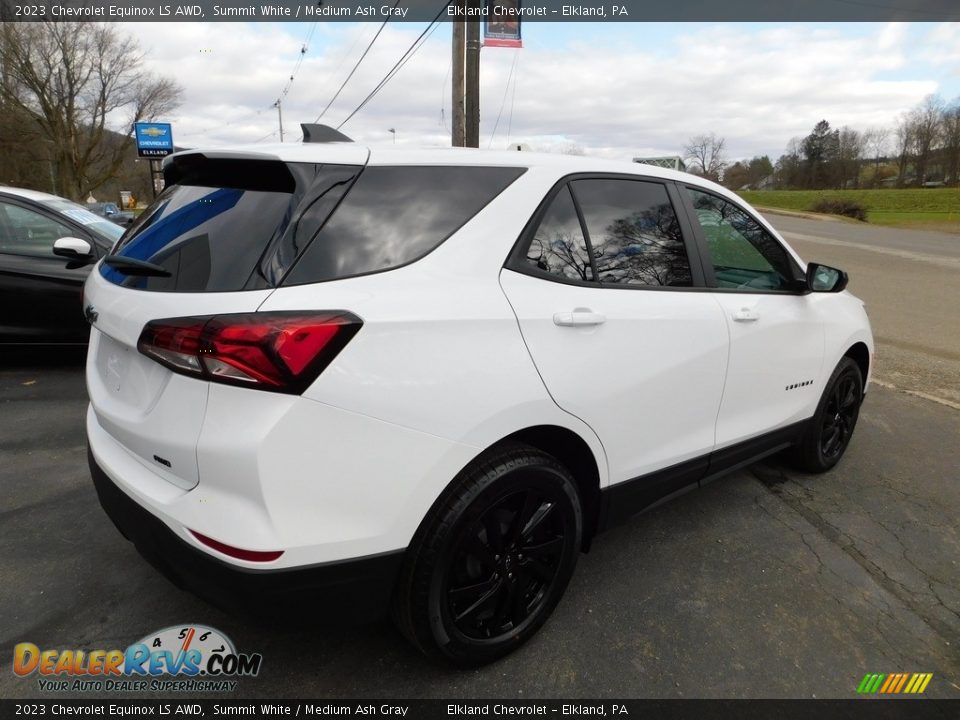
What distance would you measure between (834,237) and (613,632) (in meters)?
31.5

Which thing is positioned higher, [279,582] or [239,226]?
[239,226]

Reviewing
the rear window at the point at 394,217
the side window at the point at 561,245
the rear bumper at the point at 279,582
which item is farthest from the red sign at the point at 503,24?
the rear bumper at the point at 279,582

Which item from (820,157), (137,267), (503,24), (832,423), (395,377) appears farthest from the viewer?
(820,157)

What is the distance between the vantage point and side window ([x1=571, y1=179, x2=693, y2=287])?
2.32 metres

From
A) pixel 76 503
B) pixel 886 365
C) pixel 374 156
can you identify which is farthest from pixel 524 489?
pixel 886 365

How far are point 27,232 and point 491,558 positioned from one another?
18.3ft

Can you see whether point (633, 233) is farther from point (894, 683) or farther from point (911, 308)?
point (911, 308)

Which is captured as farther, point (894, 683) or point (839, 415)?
point (839, 415)

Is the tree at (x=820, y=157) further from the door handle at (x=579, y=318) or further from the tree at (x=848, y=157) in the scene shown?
the door handle at (x=579, y=318)

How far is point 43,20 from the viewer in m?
32.1

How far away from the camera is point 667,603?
8.26 ft

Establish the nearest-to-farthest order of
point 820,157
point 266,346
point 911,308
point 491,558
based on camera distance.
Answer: point 266,346 → point 491,558 → point 911,308 → point 820,157

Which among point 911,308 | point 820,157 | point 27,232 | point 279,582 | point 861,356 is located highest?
point 820,157

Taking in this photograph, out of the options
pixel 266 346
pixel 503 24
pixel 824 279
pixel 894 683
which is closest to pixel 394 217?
pixel 266 346
